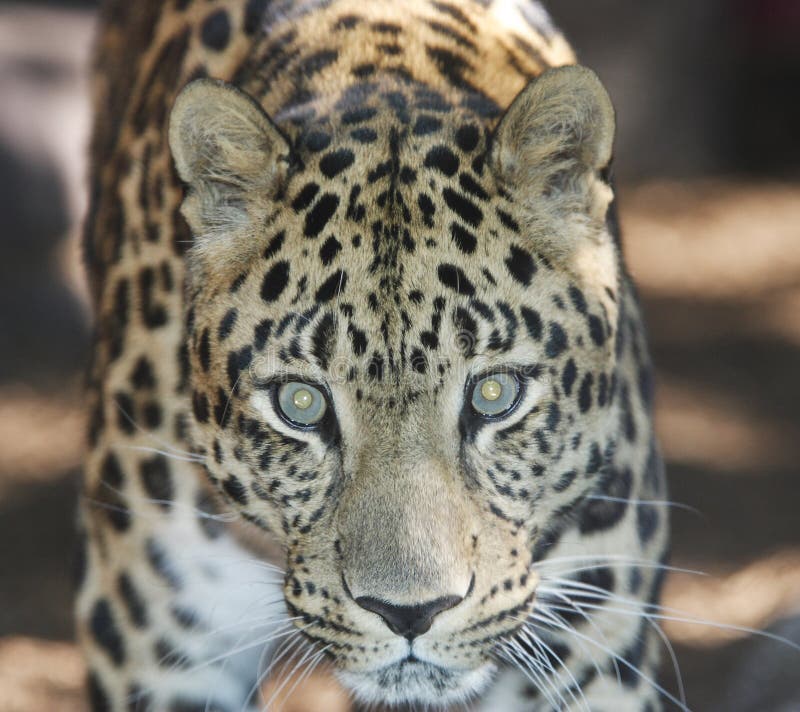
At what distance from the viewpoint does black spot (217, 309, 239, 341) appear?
375 cm

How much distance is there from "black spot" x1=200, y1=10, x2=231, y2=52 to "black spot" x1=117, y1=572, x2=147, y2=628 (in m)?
1.74

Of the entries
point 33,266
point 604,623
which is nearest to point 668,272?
point 33,266

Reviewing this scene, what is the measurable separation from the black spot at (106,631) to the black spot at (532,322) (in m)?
1.59

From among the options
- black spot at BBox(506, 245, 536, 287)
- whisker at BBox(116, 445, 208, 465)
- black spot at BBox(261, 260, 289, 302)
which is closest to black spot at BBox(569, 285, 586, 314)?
black spot at BBox(506, 245, 536, 287)

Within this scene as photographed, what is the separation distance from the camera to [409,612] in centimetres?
337

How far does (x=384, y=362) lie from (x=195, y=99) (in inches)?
35.0

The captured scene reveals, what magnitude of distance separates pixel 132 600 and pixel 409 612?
114cm

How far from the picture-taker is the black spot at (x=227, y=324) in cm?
375

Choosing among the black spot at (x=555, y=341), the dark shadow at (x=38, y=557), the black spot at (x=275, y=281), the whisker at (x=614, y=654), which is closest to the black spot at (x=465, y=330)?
the black spot at (x=555, y=341)

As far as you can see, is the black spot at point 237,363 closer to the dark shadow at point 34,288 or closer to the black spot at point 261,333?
the black spot at point 261,333

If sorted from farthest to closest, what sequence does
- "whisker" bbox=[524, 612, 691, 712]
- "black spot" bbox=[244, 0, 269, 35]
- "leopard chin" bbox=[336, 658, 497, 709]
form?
"black spot" bbox=[244, 0, 269, 35]
"whisker" bbox=[524, 612, 691, 712]
"leopard chin" bbox=[336, 658, 497, 709]

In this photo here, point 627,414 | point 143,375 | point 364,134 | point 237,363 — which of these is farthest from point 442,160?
point 143,375

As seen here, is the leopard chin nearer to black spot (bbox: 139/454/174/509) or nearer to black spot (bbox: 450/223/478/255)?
black spot (bbox: 139/454/174/509)

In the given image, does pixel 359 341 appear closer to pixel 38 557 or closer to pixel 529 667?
pixel 529 667
